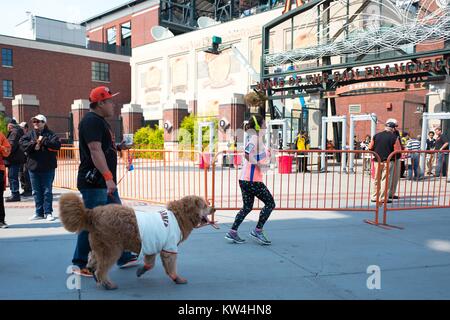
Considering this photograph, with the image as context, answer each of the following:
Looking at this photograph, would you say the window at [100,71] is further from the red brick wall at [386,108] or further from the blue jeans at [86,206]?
the blue jeans at [86,206]

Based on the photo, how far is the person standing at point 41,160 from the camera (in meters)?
6.27

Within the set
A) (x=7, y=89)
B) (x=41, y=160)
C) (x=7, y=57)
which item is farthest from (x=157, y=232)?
(x=7, y=57)

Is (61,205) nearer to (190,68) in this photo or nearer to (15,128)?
(15,128)

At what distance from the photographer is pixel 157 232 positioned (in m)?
3.52

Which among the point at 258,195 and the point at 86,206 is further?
the point at 258,195

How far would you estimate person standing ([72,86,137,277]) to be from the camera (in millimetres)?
3703

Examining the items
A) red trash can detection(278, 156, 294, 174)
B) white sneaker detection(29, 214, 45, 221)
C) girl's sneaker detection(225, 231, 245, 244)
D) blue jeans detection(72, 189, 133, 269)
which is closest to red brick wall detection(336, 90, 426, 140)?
red trash can detection(278, 156, 294, 174)

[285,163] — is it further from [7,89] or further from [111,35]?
[111,35]

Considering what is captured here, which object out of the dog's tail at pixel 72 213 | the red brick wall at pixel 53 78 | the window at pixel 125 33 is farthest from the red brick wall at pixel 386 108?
the window at pixel 125 33

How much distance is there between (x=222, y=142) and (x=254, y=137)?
1701 cm

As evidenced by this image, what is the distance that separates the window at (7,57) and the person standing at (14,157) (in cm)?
3054

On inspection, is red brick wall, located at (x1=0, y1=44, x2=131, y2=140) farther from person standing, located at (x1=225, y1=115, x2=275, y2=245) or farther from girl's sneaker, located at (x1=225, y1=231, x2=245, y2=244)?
person standing, located at (x1=225, y1=115, x2=275, y2=245)

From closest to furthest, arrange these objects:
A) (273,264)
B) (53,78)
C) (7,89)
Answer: (273,264)
(7,89)
(53,78)

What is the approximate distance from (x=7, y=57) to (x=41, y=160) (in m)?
33.5
